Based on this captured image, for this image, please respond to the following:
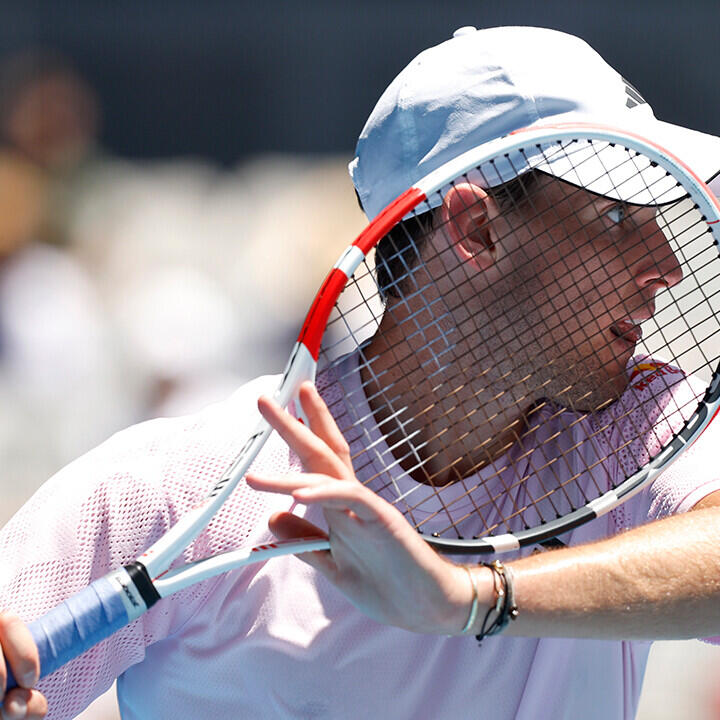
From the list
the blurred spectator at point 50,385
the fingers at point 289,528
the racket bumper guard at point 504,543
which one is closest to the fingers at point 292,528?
the fingers at point 289,528

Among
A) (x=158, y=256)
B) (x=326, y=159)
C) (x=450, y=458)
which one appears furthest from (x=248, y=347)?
(x=450, y=458)

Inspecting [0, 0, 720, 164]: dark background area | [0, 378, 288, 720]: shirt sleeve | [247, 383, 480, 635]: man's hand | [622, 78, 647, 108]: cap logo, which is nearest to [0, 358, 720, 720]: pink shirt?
[0, 378, 288, 720]: shirt sleeve

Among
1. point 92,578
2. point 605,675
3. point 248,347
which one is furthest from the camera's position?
point 248,347

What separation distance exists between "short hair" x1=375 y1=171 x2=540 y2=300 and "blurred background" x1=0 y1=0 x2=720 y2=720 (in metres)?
1.45

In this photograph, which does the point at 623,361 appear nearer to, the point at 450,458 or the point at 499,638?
the point at 450,458

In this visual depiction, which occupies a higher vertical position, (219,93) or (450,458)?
(219,93)

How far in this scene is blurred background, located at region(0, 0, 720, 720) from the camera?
2967mm

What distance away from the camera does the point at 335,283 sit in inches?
45.8

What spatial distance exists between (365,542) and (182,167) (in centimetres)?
221

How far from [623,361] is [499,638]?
14.4 inches

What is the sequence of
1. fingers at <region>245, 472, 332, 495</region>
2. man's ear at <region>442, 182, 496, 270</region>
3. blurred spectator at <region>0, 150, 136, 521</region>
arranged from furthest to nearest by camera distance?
1. blurred spectator at <region>0, 150, 136, 521</region>
2. man's ear at <region>442, 182, 496, 270</region>
3. fingers at <region>245, 472, 332, 495</region>

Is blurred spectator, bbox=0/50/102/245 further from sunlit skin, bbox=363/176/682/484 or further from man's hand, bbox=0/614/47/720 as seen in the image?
man's hand, bbox=0/614/47/720

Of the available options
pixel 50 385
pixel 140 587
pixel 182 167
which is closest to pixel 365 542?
pixel 140 587

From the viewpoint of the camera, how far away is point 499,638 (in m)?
1.32
